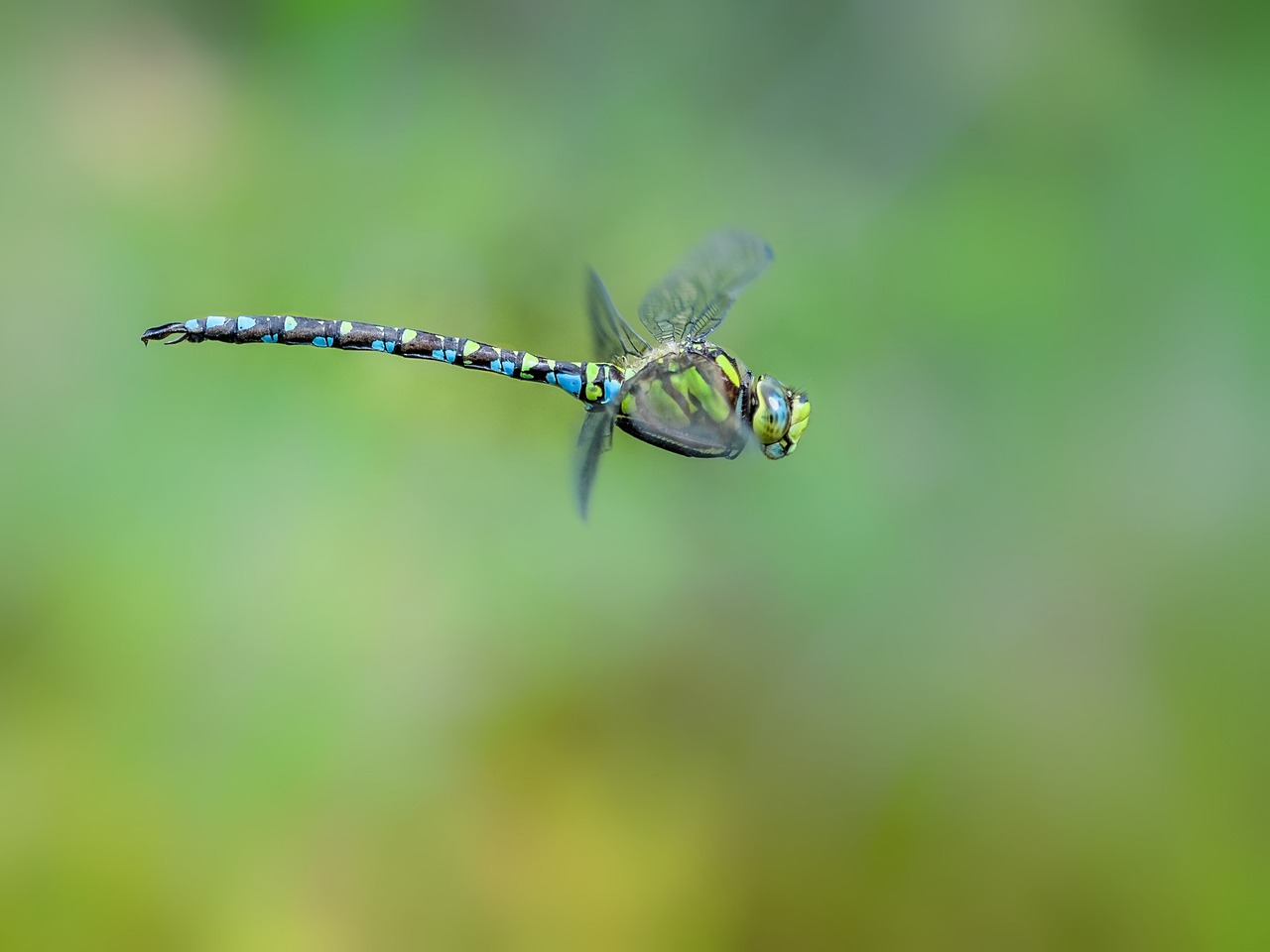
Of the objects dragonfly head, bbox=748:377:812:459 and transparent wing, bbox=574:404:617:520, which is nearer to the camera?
transparent wing, bbox=574:404:617:520

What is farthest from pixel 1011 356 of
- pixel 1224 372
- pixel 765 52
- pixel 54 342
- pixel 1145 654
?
pixel 54 342

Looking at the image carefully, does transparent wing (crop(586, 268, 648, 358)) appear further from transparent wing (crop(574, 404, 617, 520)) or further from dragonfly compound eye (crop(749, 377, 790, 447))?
dragonfly compound eye (crop(749, 377, 790, 447))

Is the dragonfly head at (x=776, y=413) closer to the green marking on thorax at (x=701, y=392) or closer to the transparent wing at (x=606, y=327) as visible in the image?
the green marking on thorax at (x=701, y=392)

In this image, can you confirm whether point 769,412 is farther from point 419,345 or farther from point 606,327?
point 419,345

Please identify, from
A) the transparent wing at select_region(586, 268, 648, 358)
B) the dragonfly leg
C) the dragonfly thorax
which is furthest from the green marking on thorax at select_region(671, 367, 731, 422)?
the dragonfly leg

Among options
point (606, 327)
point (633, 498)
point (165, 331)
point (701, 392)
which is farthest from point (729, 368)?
point (165, 331)

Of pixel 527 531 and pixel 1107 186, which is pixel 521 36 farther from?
pixel 1107 186

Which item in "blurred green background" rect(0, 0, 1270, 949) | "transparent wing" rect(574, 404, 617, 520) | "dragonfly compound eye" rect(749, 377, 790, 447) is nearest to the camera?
"transparent wing" rect(574, 404, 617, 520)
